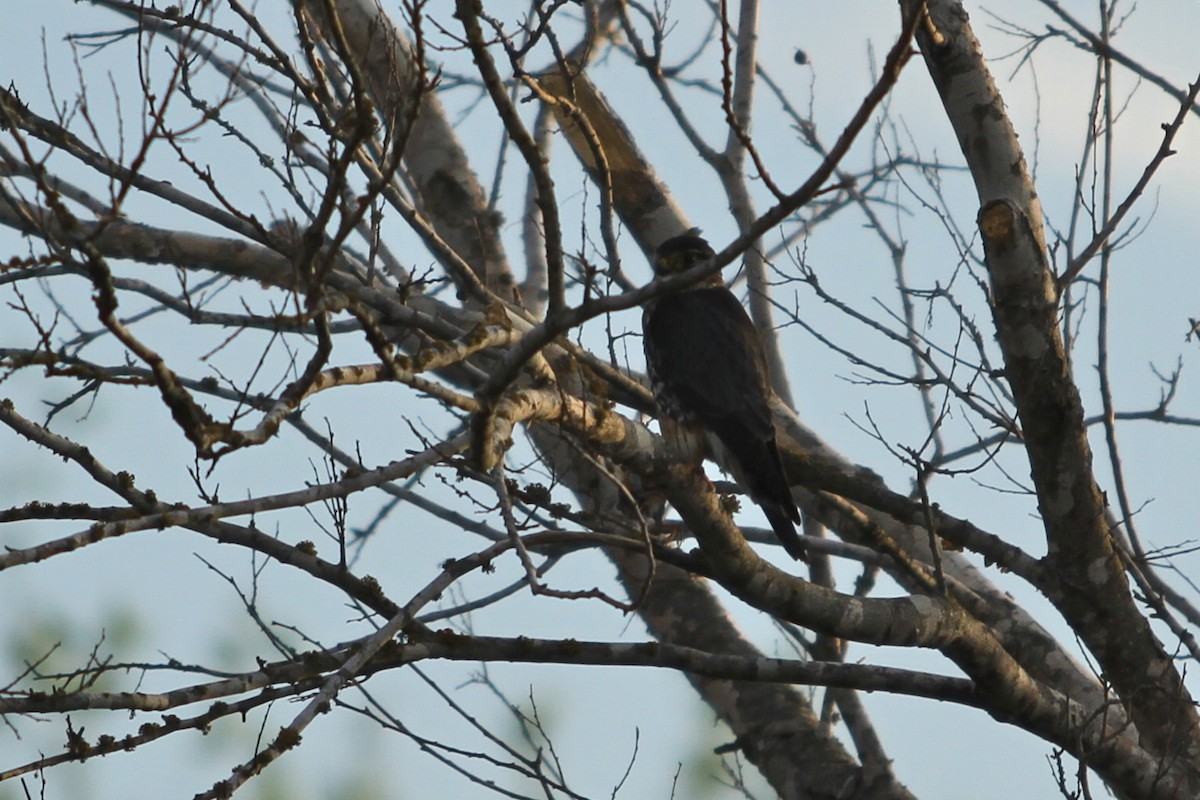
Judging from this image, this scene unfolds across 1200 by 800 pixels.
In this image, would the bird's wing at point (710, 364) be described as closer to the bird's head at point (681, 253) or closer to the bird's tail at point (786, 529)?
the bird's head at point (681, 253)

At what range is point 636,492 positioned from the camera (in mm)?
4270

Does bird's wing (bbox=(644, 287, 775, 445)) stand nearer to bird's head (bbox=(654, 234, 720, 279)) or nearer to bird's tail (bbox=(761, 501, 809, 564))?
bird's head (bbox=(654, 234, 720, 279))

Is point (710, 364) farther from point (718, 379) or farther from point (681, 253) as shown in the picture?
point (681, 253)

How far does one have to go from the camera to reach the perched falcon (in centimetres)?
540

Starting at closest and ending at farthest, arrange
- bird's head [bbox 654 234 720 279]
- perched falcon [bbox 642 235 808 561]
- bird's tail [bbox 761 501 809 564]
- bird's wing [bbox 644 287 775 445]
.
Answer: bird's tail [bbox 761 501 809 564] < perched falcon [bbox 642 235 808 561] < bird's wing [bbox 644 287 775 445] < bird's head [bbox 654 234 720 279]

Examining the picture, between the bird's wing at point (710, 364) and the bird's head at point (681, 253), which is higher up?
the bird's head at point (681, 253)

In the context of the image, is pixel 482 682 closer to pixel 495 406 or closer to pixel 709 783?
pixel 709 783

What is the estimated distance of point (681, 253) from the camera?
6461mm

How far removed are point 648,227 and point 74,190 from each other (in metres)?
3.12

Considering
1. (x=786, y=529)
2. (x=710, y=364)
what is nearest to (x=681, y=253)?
(x=710, y=364)

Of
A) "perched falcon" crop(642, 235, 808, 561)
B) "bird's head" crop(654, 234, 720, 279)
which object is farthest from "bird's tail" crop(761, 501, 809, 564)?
"bird's head" crop(654, 234, 720, 279)

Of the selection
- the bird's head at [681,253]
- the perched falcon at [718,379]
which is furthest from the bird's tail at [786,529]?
the bird's head at [681,253]

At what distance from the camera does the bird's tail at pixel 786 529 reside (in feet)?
16.9

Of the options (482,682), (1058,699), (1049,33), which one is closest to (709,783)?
(482,682)
